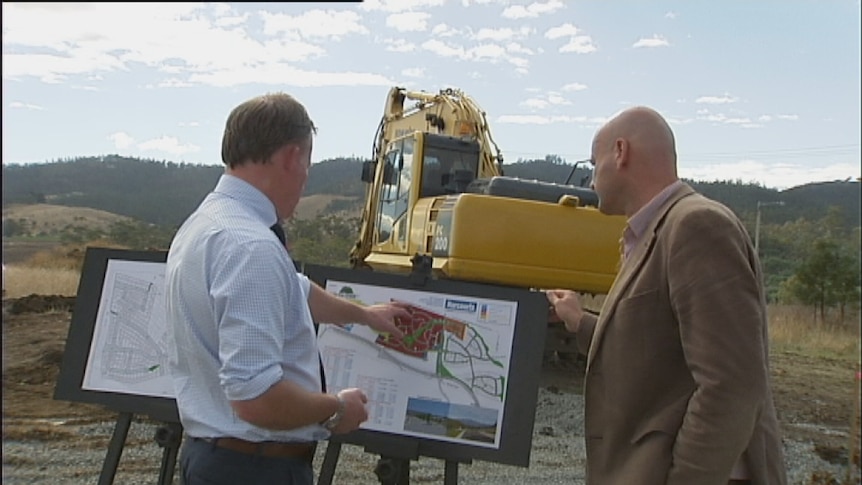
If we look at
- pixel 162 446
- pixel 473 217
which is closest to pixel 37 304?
pixel 473 217

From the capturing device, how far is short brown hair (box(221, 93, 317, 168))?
2.29m

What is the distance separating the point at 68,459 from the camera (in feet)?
22.6

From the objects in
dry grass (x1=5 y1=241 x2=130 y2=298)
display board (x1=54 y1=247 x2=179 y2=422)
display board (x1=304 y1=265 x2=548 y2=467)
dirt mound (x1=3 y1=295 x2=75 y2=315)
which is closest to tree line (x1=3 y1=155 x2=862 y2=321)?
dry grass (x1=5 y1=241 x2=130 y2=298)

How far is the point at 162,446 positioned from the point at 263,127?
2.22 metres

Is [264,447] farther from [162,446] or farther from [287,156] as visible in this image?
[162,446]

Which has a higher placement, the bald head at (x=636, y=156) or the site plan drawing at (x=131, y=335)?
the bald head at (x=636, y=156)

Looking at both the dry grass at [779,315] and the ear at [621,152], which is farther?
the dry grass at [779,315]

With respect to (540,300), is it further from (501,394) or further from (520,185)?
(520,185)

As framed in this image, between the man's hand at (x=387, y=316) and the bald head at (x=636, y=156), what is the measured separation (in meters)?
1.08

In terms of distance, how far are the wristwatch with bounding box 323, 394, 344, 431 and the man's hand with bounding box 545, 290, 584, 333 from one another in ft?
3.73

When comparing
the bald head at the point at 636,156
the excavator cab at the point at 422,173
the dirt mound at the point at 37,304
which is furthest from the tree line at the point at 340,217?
the bald head at the point at 636,156

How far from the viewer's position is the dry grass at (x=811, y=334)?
65.6 ft

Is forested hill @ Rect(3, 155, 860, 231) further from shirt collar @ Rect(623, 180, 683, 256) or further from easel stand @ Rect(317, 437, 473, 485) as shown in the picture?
shirt collar @ Rect(623, 180, 683, 256)

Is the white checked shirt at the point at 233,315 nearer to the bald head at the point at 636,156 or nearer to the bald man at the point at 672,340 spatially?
the bald man at the point at 672,340
